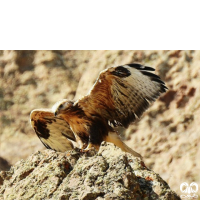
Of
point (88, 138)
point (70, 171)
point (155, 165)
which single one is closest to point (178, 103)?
point (155, 165)

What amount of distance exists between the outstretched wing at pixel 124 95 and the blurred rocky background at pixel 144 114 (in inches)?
89.6

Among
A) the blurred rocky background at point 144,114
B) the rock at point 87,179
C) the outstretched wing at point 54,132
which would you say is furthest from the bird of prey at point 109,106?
the blurred rocky background at point 144,114

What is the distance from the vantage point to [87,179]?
11.2 ft

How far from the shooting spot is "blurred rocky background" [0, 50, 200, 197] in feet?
28.3

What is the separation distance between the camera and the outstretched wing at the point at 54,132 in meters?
6.89

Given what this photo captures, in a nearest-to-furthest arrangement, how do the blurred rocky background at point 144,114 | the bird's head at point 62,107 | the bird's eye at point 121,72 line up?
the bird's eye at point 121,72, the bird's head at point 62,107, the blurred rocky background at point 144,114

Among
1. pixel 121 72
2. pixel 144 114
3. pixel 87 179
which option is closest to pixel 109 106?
pixel 121 72

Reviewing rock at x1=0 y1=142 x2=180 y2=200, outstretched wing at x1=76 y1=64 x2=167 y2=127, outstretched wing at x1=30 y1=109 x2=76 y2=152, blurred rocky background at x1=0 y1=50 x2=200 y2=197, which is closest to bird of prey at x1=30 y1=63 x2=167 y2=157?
outstretched wing at x1=76 y1=64 x2=167 y2=127

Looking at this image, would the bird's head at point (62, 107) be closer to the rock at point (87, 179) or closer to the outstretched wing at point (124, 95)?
the outstretched wing at point (124, 95)

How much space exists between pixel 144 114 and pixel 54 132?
2552 millimetres

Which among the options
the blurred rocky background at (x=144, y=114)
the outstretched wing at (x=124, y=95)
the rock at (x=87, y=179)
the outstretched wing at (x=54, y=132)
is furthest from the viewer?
the blurred rocky background at (x=144, y=114)

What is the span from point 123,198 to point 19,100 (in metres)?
7.21

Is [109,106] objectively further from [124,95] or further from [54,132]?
[54,132]

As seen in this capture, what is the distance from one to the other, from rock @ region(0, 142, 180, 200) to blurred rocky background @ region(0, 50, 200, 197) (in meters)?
4.55
